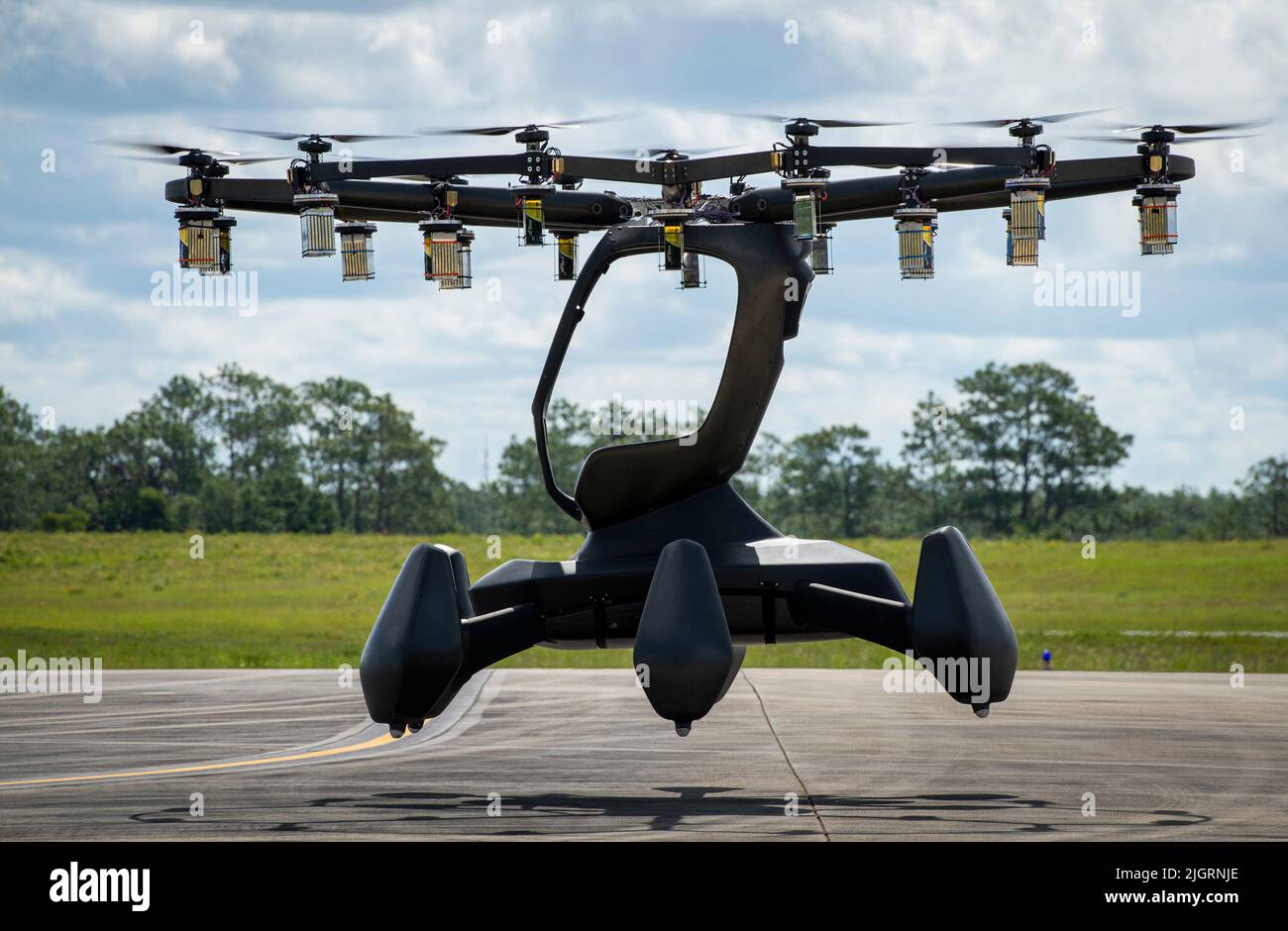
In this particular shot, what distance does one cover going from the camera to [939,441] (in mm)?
93938

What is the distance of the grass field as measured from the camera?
1588 inches

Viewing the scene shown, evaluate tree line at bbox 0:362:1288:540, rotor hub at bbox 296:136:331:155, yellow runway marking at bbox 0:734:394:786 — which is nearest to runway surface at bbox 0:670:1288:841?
yellow runway marking at bbox 0:734:394:786

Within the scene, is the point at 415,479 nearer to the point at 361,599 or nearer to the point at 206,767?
the point at 361,599

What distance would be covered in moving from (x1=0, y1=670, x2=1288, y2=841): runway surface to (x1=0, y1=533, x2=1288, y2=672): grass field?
543 inches

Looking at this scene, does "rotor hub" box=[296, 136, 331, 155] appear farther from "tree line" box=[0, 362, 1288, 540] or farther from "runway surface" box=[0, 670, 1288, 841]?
"tree line" box=[0, 362, 1288, 540]

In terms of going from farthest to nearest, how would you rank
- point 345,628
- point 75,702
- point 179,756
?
point 345,628 < point 75,702 < point 179,756

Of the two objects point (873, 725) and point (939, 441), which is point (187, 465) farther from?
point (873, 725)

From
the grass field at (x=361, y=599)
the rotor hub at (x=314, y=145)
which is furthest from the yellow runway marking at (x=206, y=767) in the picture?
the grass field at (x=361, y=599)

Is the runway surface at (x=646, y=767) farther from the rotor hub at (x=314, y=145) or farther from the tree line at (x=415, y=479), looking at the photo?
the tree line at (x=415, y=479)

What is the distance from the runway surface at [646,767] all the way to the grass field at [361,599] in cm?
1380

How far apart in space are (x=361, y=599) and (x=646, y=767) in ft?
154

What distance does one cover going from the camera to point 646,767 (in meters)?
16.0
